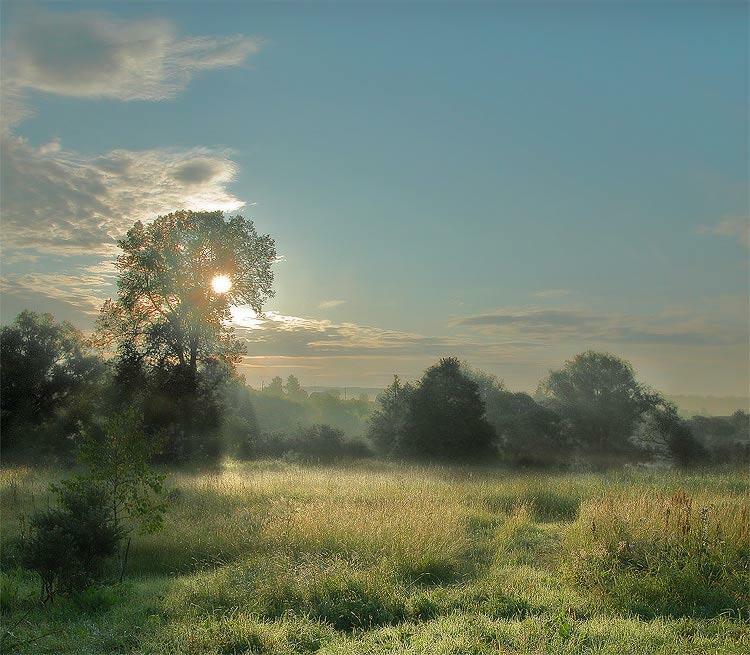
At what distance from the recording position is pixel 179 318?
90.1 feet

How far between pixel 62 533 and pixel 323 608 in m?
5.66

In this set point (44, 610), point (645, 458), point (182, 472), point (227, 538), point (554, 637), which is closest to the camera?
point (554, 637)

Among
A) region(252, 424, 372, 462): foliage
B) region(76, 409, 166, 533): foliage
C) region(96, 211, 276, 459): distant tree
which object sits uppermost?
region(96, 211, 276, 459): distant tree

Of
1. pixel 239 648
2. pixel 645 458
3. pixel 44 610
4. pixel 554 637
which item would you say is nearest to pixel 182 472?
pixel 44 610

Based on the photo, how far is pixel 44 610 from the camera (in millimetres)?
9312

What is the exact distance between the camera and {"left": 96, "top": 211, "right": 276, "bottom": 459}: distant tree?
27.4 metres

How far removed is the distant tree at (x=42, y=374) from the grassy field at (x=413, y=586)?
2071cm

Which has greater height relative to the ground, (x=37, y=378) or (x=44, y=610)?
(x=37, y=378)

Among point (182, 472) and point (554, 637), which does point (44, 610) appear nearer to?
point (554, 637)

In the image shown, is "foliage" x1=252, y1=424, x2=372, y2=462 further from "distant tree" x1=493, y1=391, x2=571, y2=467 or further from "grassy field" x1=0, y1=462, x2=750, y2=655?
"grassy field" x1=0, y1=462, x2=750, y2=655

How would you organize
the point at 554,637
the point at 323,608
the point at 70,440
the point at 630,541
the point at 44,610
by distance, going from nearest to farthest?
1. the point at 554,637
2. the point at 323,608
3. the point at 44,610
4. the point at 630,541
5. the point at 70,440

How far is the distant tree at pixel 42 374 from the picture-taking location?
3266 centimetres

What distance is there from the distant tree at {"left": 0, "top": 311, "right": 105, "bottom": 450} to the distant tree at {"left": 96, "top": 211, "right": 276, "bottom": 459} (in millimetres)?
7269

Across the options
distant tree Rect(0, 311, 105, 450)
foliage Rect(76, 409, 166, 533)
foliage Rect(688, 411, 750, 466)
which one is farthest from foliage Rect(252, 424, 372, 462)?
foliage Rect(76, 409, 166, 533)
